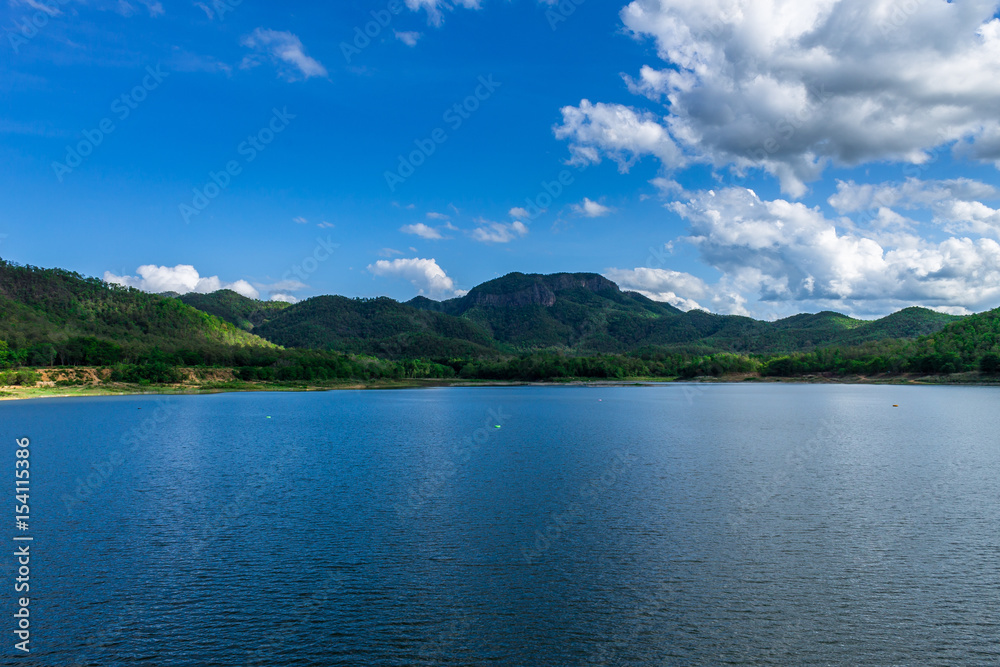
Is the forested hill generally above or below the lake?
above

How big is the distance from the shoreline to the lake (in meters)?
109

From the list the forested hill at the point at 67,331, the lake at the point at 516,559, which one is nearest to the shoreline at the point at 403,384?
the forested hill at the point at 67,331

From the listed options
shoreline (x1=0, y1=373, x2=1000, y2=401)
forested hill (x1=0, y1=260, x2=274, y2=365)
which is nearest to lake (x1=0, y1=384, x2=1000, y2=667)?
shoreline (x1=0, y1=373, x2=1000, y2=401)

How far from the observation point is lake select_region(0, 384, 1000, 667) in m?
12.3

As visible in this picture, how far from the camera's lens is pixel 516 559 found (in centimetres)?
1750

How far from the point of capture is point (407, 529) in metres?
20.7

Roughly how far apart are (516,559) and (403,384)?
163208mm

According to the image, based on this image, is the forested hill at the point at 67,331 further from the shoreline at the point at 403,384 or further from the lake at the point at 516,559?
the lake at the point at 516,559

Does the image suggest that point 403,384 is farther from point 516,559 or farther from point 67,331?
point 516,559

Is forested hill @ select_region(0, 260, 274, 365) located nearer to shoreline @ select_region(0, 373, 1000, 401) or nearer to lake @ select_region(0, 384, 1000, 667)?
shoreline @ select_region(0, 373, 1000, 401)

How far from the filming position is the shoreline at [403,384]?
412 feet

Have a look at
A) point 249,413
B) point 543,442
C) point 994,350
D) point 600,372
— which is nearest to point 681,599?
point 543,442

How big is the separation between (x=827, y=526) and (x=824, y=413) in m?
58.7

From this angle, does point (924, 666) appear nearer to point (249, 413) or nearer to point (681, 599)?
point (681, 599)
